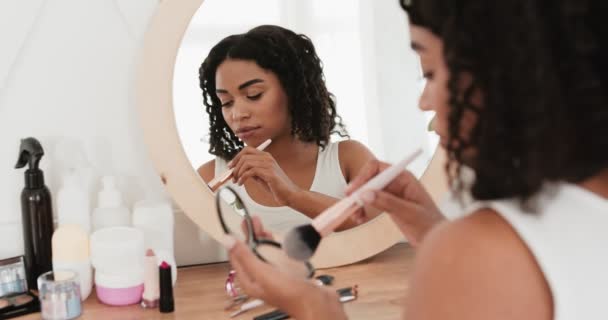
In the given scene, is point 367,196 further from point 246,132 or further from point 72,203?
point 72,203

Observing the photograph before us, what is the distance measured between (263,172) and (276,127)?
0.07 meters

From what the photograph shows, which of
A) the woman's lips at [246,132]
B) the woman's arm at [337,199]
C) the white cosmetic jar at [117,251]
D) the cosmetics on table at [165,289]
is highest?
the woman's lips at [246,132]

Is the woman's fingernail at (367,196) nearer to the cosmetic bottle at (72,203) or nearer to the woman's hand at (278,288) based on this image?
the woman's hand at (278,288)

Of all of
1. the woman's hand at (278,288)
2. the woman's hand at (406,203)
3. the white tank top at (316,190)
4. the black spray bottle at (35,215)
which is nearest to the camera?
the woman's hand at (278,288)

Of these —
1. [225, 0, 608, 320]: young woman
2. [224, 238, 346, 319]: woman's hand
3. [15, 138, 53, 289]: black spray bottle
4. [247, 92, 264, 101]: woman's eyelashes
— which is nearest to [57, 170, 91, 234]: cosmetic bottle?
[15, 138, 53, 289]: black spray bottle

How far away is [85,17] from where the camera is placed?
92 centimetres

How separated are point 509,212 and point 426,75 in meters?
0.14

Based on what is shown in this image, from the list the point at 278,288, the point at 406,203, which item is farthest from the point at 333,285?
the point at 278,288

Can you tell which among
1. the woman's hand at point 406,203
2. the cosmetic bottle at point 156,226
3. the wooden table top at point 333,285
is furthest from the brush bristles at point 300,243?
the cosmetic bottle at point 156,226

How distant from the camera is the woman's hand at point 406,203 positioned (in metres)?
0.74

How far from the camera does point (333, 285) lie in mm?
930

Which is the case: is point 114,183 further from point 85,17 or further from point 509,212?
point 509,212

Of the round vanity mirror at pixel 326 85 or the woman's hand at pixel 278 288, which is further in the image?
the round vanity mirror at pixel 326 85

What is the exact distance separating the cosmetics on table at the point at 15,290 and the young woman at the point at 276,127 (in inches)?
10.7
